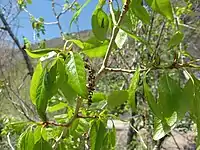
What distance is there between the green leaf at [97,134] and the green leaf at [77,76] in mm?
112

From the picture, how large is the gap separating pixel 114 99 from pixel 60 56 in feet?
0.45

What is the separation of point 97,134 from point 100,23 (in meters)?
0.18

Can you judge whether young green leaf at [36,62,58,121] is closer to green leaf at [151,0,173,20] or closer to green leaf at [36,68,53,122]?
green leaf at [36,68,53,122]

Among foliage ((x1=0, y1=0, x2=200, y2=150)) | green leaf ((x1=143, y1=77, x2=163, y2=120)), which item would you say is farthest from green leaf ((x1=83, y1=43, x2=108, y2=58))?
green leaf ((x1=143, y1=77, x2=163, y2=120))

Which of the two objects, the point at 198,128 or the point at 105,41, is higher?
the point at 105,41

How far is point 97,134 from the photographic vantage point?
62cm

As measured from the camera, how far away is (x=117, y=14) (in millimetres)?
656

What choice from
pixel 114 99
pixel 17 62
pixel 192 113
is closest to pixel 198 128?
pixel 192 113

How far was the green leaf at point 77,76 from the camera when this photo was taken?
0.53 m

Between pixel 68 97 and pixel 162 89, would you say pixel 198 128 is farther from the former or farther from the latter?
pixel 68 97

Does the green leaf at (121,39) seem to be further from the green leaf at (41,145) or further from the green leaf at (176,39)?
the green leaf at (41,145)

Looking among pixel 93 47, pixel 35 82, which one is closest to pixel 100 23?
pixel 93 47

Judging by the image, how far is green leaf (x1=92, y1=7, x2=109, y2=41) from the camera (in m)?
0.61

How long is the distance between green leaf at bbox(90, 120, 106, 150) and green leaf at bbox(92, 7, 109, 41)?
0.14m
